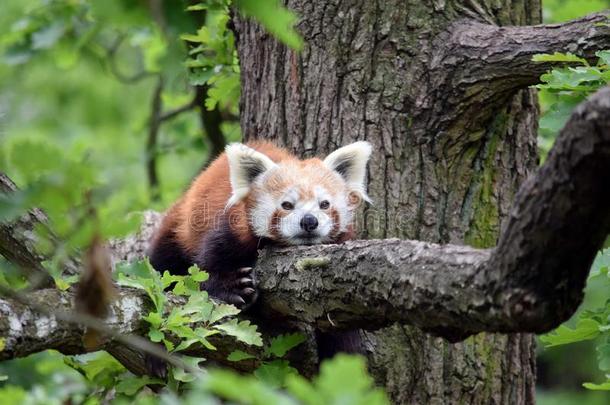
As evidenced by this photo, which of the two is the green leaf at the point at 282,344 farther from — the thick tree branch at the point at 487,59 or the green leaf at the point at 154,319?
the thick tree branch at the point at 487,59

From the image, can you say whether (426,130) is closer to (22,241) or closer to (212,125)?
(22,241)

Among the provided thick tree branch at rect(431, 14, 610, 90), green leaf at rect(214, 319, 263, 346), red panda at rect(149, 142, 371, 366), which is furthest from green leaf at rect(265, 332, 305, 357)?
thick tree branch at rect(431, 14, 610, 90)

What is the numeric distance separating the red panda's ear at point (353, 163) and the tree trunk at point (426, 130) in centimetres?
6

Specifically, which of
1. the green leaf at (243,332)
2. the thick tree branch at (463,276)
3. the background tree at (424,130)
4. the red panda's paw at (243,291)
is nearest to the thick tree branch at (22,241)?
the thick tree branch at (463,276)

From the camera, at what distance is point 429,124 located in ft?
12.9

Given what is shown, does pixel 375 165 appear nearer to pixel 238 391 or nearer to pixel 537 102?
pixel 537 102

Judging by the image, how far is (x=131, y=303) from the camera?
3.31 m

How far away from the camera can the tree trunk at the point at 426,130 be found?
386 centimetres

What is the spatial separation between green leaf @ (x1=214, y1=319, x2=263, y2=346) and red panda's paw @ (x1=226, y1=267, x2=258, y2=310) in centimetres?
29

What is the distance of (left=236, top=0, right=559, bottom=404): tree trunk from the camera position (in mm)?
3861

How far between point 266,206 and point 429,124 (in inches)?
38.6

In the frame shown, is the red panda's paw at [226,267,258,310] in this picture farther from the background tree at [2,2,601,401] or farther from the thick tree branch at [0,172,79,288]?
the thick tree branch at [0,172,79,288]

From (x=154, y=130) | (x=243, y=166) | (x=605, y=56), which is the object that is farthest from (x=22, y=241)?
(x=154, y=130)

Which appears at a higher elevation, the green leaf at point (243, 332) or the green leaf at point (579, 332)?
the green leaf at point (579, 332)
